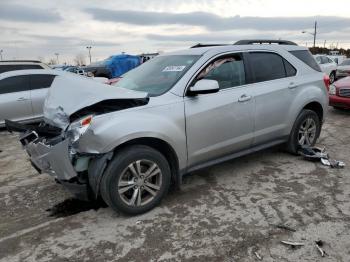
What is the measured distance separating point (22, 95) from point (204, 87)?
6.18 metres

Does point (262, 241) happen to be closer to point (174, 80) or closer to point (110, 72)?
point (174, 80)

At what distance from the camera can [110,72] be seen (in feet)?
65.5

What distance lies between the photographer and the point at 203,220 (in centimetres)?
374

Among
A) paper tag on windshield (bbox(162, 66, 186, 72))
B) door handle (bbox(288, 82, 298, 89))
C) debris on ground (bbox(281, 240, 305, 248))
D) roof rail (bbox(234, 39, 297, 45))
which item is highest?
roof rail (bbox(234, 39, 297, 45))

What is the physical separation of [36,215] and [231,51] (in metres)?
3.05

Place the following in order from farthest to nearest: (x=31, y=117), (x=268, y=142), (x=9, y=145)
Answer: (x=31, y=117) < (x=9, y=145) < (x=268, y=142)

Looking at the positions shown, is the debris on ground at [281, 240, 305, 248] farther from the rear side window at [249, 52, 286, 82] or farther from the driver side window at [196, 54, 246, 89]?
the rear side window at [249, 52, 286, 82]

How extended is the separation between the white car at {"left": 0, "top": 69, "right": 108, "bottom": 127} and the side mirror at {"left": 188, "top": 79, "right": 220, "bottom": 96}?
5898 mm

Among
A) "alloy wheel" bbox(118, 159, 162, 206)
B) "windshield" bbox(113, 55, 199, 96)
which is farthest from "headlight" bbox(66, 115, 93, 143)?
"windshield" bbox(113, 55, 199, 96)

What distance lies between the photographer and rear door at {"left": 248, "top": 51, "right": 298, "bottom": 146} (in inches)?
189

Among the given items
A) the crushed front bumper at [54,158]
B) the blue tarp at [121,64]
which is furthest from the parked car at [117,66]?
the crushed front bumper at [54,158]

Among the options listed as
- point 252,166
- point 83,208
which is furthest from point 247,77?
point 83,208

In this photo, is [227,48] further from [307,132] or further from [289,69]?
[307,132]

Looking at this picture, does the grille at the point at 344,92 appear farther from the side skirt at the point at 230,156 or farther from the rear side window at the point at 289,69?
the side skirt at the point at 230,156
